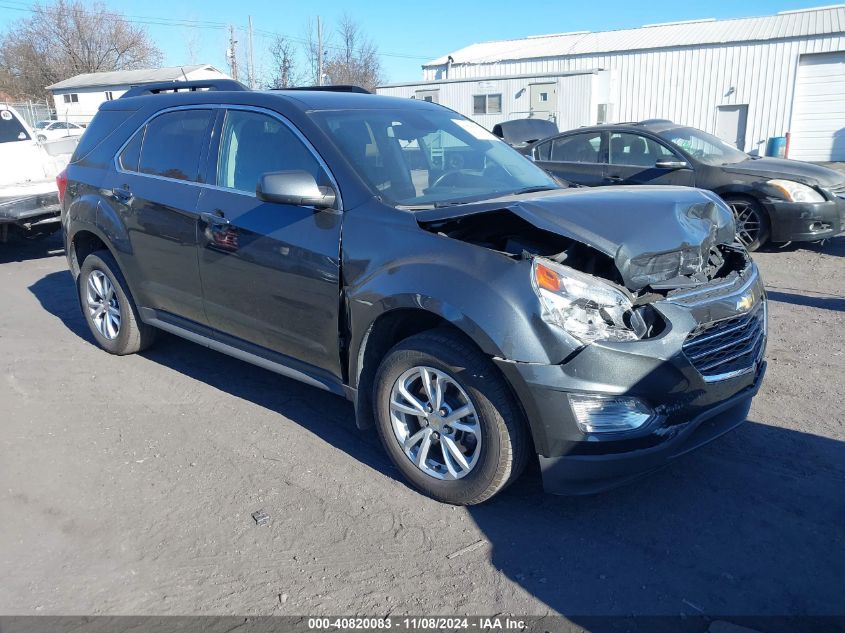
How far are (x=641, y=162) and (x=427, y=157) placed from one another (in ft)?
19.0

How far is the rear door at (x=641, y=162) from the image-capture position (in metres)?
8.91

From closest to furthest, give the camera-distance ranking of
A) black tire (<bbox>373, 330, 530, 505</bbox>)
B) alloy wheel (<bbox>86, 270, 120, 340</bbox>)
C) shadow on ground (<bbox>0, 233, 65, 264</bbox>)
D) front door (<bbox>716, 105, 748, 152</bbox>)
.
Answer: black tire (<bbox>373, 330, 530, 505</bbox>) → alloy wheel (<bbox>86, 270, 120, 340</bbox>) → shadow on ground (<bbox>0, 233, 65, 264</bbox>) → front door (<bbox>716, 105, 748, 152</bbox>)

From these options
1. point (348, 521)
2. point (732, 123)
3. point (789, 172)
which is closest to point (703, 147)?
point (789, 172)

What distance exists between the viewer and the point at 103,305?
5.64 meters

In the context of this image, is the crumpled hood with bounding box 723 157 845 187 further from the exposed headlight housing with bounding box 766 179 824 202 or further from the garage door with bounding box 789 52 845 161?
the garage door with bounding box 789 52 845 161

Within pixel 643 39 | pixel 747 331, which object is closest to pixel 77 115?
pixel 643 39

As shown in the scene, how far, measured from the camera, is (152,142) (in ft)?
16.2

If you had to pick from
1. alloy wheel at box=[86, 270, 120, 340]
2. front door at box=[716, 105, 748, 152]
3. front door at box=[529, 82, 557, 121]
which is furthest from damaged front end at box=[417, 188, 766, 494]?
front door at box=[716, 105, 748, 152]

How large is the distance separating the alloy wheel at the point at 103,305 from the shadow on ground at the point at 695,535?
7.71 ft

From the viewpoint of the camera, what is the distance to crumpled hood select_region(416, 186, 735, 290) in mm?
3223

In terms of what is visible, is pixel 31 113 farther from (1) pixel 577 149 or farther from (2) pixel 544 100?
(1) pixel 577 149

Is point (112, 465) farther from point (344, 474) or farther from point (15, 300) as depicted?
point (15, 300)

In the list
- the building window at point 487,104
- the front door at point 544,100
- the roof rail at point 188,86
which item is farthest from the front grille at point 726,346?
the building window at point 487,104

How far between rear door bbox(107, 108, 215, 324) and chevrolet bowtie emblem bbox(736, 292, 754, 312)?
10.1 feet
